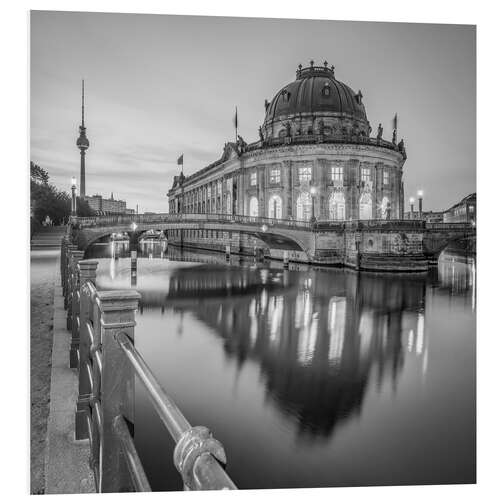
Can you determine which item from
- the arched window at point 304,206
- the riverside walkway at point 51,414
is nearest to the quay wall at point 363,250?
the arched window at point 304,206

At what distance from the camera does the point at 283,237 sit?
77.7ft

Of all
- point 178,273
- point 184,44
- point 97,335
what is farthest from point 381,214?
point 97,335

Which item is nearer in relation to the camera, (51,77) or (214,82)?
(51,77)

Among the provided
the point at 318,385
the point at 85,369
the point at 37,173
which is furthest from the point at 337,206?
the point at 85,369

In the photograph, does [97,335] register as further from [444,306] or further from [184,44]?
[444,306]

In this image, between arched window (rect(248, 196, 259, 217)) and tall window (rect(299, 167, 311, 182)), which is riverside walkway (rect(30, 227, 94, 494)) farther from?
arched window (rect(248, 196, 259, 217))

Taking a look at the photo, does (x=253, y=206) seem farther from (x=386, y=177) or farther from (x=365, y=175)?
(x=386, y=177)

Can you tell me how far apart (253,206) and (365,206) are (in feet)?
25.9

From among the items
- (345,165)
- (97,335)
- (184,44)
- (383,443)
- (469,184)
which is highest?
(345,165)

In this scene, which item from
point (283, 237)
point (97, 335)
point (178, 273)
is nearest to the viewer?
point (97, 335)

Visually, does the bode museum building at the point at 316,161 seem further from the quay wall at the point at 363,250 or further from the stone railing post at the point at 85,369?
the stone railing post at the point at 85,369

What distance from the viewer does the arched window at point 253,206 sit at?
1190 inches
